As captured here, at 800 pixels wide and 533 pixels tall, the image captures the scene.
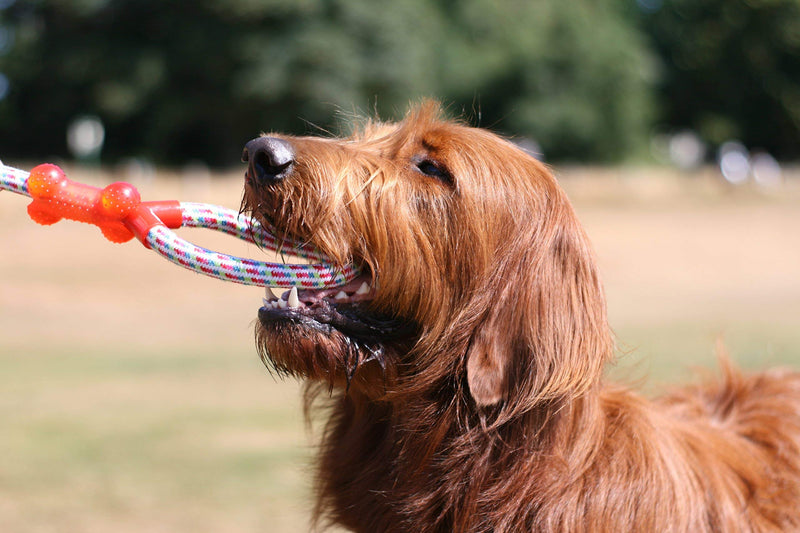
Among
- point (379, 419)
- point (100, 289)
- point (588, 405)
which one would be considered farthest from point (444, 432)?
point (100, 289)

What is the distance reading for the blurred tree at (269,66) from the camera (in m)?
38.5

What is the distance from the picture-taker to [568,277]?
128 inches

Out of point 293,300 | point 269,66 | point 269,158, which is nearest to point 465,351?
point 293,300

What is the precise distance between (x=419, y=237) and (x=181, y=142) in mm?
43194

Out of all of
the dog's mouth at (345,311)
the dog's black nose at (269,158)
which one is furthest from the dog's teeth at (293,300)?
the dog's black nose at (269,158)

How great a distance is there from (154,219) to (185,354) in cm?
929

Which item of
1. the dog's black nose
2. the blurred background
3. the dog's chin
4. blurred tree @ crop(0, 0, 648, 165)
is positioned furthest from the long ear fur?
blurred tree @ crop(0, 0, 648, 165)

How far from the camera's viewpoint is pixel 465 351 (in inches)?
130

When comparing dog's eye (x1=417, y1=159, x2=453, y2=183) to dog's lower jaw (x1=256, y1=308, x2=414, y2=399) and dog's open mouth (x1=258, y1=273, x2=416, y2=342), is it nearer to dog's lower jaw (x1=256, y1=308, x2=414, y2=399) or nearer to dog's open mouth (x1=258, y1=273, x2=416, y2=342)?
dog's open mouth (x1=258, y1=273, x2=416, y2=342)

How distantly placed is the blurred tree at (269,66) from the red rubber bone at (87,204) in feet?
103

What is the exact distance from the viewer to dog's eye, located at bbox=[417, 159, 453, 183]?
3398 mm

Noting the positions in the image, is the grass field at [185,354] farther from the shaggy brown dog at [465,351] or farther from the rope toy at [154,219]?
the rope toy at [154,219]

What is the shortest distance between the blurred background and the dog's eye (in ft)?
2.50

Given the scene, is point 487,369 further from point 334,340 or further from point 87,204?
point 87,204
